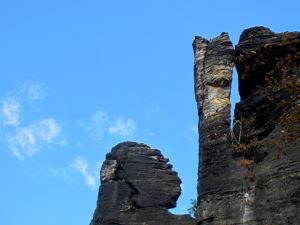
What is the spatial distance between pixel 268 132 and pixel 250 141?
1.83 ft

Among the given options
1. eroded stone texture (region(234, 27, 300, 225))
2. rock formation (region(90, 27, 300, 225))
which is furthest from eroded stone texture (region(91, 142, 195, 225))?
eroded stone texture (region(234, 27, 300, 225))

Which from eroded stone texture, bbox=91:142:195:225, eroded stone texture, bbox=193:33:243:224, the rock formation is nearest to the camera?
the rock formation

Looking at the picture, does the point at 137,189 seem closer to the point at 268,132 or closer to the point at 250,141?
the point at 250,141

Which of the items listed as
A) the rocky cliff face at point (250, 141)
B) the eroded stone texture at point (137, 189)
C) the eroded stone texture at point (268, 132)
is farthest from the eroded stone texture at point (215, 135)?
the eroded stone texture at point (137, 189)

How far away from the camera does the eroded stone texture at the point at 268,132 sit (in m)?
15.2

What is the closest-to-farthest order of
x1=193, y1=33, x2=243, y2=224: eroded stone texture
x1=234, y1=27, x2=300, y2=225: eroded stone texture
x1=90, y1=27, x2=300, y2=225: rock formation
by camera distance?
x1=234, y1=27, x2=300, y2=225: eroded stone texture < x1=90, y1=27, x2=300, y2=225: rock formation < x1=193, y1=33, x2=243, y2=224: eroded stone texture

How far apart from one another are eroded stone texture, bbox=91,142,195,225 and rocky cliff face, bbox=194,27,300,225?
5.31 metres

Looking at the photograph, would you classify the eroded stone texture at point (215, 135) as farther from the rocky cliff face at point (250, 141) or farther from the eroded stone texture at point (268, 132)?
the eroded stone texture at point (268, 132)

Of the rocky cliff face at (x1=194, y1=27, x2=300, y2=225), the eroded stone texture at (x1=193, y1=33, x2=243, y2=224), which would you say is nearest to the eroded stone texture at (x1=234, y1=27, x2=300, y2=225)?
the rocky cliff face at (x1=194, y1=27, x2=300, y2=225)

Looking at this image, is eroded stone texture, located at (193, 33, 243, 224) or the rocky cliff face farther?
eroded stone texture, located at (193, 33, 243, 224)

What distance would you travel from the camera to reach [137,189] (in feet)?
75.8

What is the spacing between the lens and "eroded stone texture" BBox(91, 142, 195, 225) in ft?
73.8

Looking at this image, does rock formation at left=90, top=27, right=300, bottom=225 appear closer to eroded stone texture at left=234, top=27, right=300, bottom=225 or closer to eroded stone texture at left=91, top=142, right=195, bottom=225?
eroded stone texture at left=234, top=27, right=300, bottom=225

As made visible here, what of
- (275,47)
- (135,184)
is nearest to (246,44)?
(275,47)
